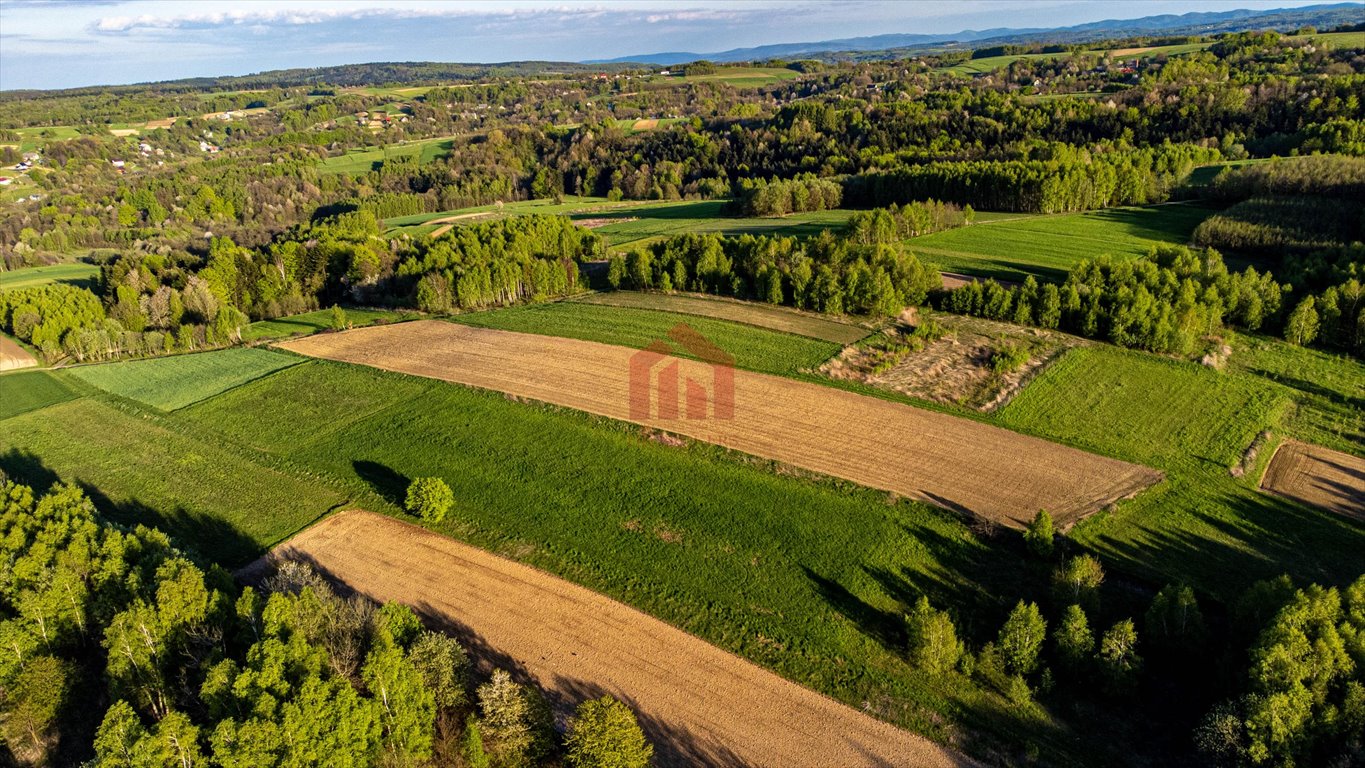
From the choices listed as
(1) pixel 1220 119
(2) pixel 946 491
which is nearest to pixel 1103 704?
(2) pixel 946 491

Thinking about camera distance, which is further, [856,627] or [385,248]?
[385,248]

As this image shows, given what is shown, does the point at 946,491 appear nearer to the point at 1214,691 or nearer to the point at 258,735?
the point at 1214,691

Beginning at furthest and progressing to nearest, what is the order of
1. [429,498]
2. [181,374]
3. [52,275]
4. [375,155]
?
[375,155], [52,275], [181,374], [429,498]

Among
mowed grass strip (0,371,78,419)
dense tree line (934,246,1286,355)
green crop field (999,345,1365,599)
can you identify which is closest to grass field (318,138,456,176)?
mowed grass strip (0,371,78,419)

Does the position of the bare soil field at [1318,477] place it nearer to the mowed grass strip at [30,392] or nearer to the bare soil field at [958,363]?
the bare soil field at [958,363]

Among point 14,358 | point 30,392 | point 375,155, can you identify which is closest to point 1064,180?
point 30,392

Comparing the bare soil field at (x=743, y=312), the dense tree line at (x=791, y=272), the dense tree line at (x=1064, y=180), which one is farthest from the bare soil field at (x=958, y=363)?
the dense tree line at (x=1064, y=180)

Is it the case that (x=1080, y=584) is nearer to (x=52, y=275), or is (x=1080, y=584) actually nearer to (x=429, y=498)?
(x=429, y=498)
